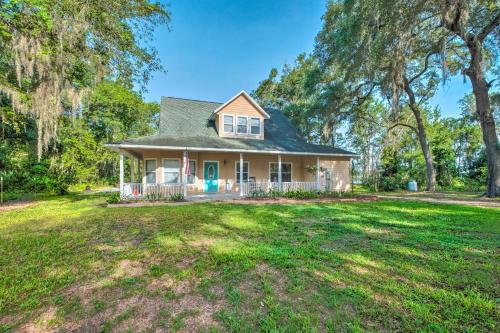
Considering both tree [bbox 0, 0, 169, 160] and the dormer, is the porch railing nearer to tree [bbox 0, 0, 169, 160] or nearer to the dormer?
tree [bbox 0, 0, 169, 160]

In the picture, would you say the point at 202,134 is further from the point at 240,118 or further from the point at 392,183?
the point at 392,183

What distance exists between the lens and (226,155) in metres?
13.5

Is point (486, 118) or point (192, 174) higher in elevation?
point (486, 118)

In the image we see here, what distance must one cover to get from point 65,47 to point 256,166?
10.3 meters

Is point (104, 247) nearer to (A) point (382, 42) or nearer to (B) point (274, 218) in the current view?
(B) point (274, 218)

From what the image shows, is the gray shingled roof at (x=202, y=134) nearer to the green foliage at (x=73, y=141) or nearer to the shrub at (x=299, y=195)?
the shrub at (x=299, y=195)

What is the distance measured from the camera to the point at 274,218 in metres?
6.69

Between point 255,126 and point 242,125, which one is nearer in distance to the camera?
point 242,125

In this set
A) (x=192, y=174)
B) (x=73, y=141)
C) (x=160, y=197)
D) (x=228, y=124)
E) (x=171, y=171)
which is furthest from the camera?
(x=73, y=141)

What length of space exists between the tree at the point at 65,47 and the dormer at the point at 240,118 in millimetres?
4613

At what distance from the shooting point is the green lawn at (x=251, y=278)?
7.14 ft

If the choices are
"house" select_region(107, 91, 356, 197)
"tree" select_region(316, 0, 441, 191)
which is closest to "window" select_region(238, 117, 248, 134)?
"house" select_region(107, 91, 356, 197)

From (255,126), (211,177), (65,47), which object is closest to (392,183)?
(255,126)

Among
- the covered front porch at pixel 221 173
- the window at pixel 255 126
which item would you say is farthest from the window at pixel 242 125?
the covered front porch at pixel 221 173
